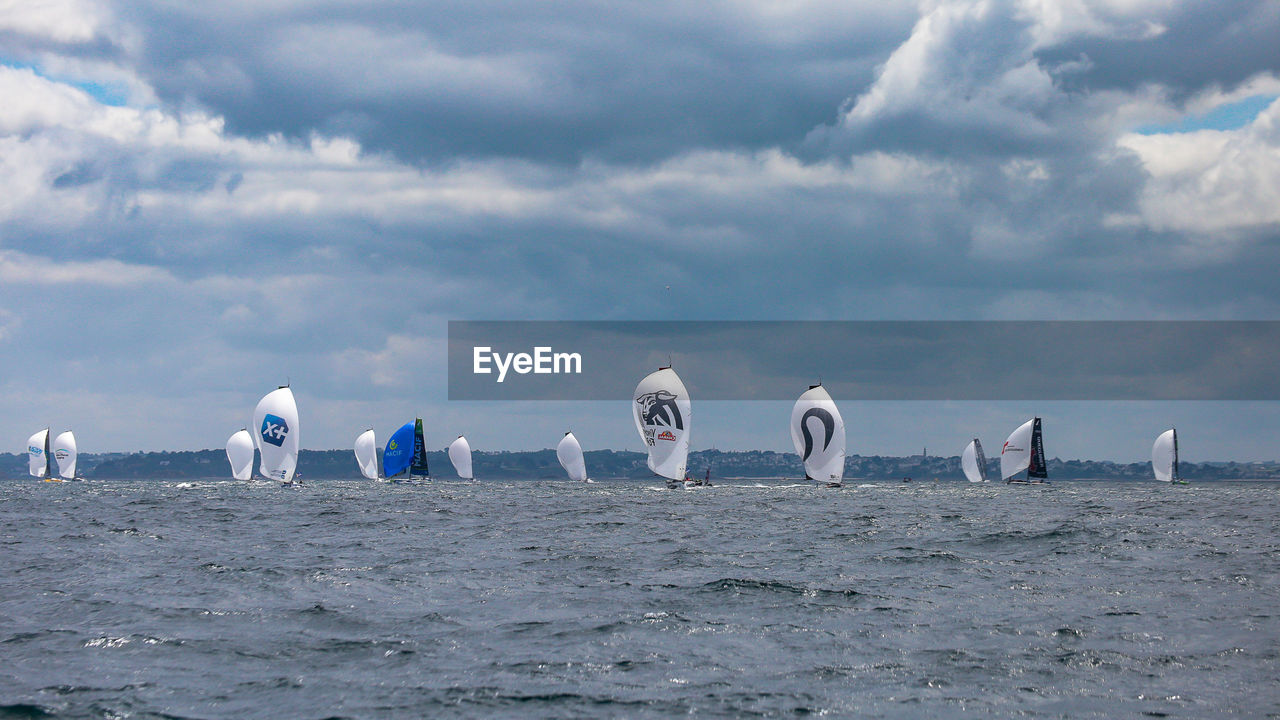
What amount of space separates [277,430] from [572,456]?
59.3m

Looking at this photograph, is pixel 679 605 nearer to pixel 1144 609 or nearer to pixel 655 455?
pixel 1144 609

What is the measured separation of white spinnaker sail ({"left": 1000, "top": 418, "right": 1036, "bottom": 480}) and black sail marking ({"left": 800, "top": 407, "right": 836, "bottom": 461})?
5310 cm

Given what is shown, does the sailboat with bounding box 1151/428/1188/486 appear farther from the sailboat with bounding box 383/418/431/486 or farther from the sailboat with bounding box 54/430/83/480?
the sailboat with bounding box 54/430/83/480

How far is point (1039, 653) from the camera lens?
12398 millimetres

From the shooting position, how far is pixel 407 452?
363 feet

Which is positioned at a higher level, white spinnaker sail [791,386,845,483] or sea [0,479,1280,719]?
white spinnaker sail [791,386,845,483]

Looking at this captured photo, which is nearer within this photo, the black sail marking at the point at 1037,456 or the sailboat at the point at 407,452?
the sailboat at the point at 407,452

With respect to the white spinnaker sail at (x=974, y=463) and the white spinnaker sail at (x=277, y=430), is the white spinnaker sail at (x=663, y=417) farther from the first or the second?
the white spinnaker sail at (x=974, y=463)

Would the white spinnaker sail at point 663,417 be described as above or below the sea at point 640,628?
above

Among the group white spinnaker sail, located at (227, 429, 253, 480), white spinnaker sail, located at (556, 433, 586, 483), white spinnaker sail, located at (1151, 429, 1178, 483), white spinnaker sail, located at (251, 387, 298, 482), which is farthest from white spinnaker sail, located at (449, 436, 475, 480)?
white spinnaker sail, located at (1151, 429, 1178, 483)

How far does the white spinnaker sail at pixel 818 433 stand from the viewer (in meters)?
74.4

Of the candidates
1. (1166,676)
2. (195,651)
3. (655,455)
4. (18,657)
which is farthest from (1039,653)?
(655,455)

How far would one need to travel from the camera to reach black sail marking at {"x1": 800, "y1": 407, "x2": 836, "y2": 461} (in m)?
74.2

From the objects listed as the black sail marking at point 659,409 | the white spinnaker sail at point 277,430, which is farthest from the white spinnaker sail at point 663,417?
the white spinnaker sail at point 277,430
